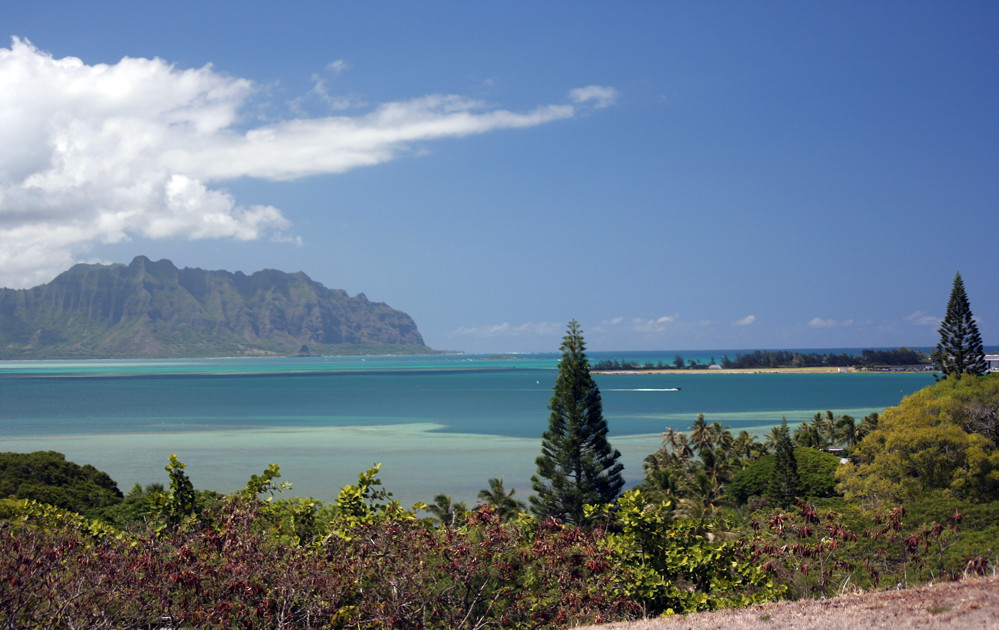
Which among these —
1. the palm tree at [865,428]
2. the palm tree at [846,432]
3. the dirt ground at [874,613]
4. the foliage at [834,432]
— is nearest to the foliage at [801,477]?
the foliage at [834,432]

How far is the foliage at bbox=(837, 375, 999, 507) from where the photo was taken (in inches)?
1086

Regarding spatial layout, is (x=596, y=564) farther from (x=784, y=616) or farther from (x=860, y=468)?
(x=860, y=468)

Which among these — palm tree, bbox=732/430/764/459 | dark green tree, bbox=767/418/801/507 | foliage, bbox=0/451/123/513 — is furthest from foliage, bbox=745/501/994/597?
palm tree, bbox=732/430/764/459

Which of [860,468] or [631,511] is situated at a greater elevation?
[631,511]

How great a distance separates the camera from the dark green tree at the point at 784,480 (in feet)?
121

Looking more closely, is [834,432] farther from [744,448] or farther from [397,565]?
[397,565]

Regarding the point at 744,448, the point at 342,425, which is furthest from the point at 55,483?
the point at 342,425

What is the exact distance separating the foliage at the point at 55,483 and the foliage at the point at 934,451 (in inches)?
1177

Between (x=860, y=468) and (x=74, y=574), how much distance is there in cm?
3080

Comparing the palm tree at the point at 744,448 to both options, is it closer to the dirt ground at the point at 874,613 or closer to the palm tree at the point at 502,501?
the palm tree at the point at 502,501

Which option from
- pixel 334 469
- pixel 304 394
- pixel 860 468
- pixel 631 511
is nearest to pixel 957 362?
pixel 860 468

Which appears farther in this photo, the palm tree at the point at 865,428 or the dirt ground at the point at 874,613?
the palm tree at the point at 865,428

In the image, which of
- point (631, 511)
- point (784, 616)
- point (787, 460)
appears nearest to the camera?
point (784, 616)

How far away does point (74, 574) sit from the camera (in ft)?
23.9
